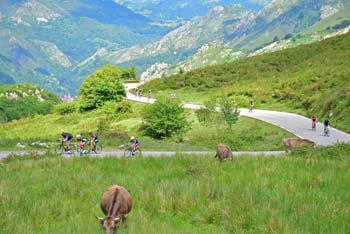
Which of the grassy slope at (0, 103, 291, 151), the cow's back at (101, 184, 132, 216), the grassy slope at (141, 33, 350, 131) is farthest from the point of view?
the grassy slope at (141, 33, 350, 131)

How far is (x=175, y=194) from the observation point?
10.3m

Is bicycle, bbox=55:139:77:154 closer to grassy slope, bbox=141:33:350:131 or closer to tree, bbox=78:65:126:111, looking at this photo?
grassy slope, bbox=141:33:350:131

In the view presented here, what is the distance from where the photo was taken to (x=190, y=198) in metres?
9.93

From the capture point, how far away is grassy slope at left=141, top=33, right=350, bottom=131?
51188mm

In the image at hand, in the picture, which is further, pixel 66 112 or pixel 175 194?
pixel 66 112

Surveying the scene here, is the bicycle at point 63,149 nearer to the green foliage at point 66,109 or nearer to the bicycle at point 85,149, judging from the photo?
the bicycle at point 85,149

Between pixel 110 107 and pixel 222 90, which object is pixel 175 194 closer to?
pixel 110 107

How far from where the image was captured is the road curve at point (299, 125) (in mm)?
35553

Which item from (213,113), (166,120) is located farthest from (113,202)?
(213,113)

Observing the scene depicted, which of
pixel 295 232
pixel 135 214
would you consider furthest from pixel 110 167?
pixel 295 232

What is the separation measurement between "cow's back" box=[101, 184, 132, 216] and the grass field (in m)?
0.23

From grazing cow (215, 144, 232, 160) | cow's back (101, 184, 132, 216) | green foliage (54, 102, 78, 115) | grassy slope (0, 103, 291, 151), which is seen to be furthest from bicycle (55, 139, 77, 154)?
green foliage (54, 102, 78, 115)

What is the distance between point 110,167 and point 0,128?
54.4 meters

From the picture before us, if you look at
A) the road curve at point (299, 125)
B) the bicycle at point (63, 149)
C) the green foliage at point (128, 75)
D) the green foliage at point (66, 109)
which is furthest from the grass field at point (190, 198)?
the green foliage at point (128, 75)
